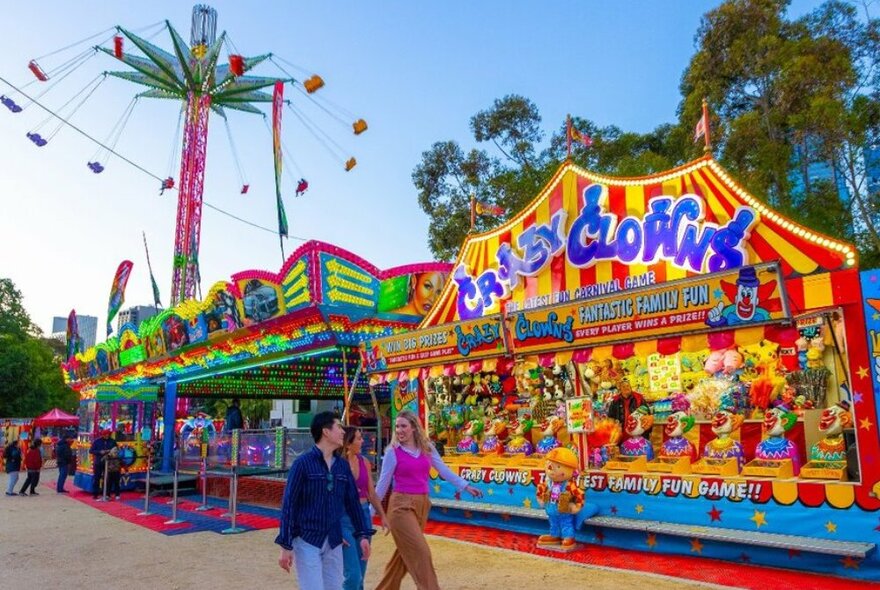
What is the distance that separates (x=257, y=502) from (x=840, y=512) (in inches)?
412

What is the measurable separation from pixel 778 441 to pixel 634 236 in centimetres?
315

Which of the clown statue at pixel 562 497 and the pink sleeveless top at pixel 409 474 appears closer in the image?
the pink sleeveless top at pixel 409 474

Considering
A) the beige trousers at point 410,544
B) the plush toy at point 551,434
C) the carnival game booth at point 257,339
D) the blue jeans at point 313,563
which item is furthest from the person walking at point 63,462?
the blue jeans at point 313,563

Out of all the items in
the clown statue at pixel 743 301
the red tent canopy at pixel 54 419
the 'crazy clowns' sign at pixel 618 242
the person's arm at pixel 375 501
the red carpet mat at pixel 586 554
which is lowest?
the red carpet mat at pixel 586 554

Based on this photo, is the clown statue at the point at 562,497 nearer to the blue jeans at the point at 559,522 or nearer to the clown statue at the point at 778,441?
the blue jeans at the point at 559,522

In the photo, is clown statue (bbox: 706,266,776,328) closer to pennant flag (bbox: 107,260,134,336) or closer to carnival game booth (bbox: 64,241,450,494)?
carnival game booth (bbox: 64,241,450,494)

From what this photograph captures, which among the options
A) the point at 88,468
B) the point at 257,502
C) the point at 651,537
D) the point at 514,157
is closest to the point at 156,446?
the point at 88,468

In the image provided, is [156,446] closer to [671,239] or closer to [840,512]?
[671,239]

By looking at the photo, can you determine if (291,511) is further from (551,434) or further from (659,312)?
(551,434)

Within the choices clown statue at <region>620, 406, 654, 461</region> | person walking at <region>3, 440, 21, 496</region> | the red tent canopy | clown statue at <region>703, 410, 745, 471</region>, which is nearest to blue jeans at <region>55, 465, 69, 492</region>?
person walking at <region>3, 440, 21, 496</region>

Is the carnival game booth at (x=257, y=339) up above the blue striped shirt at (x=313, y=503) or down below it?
above

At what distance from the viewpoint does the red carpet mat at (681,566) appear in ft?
19.9

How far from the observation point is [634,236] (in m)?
9.03

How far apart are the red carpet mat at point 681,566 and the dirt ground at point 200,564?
0.31m
